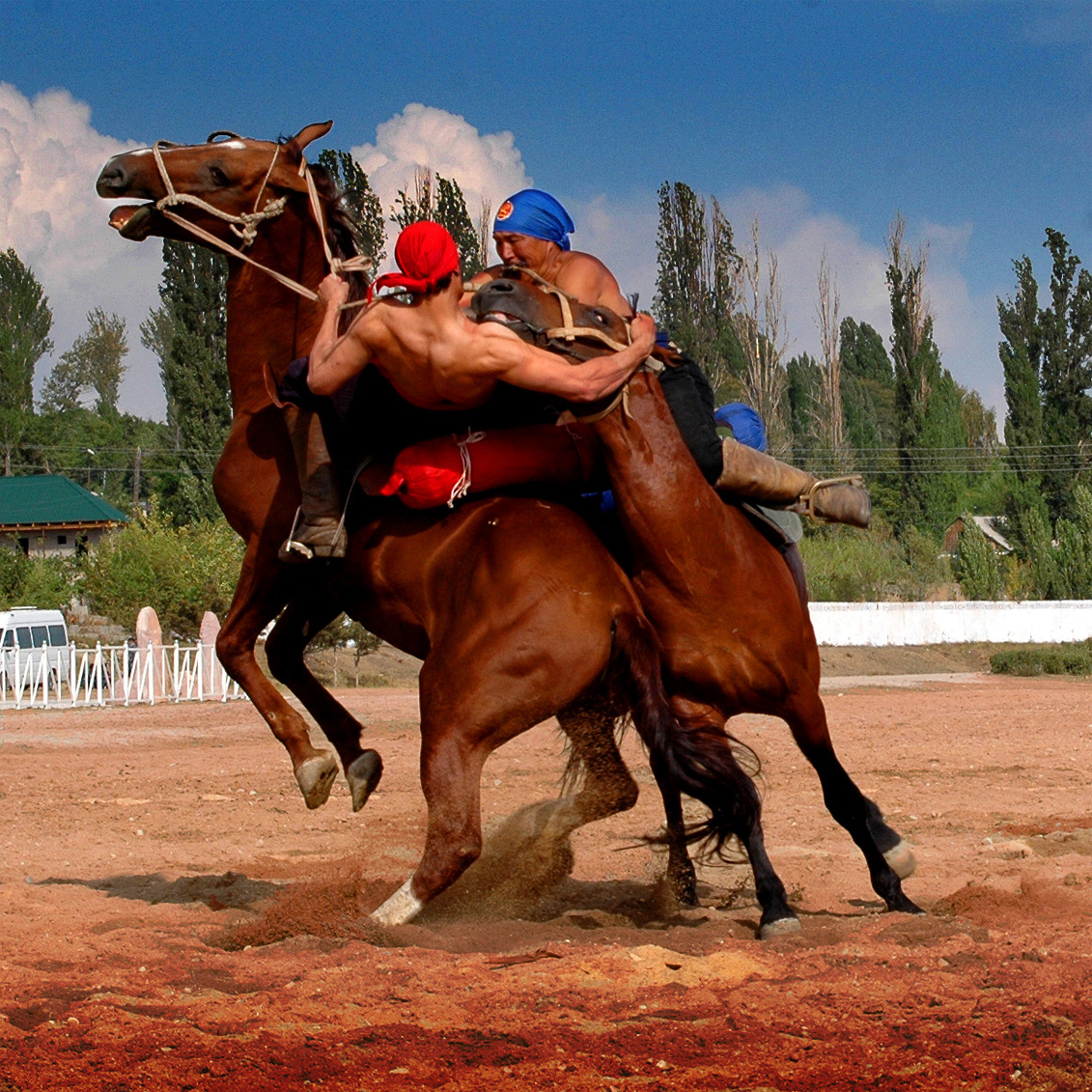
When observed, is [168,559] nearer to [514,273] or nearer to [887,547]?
[514,273]

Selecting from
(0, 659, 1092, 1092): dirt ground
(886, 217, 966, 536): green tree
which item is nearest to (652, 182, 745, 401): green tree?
(886, 217, 966, 536): green tree

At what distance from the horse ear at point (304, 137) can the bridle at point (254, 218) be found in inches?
1.5

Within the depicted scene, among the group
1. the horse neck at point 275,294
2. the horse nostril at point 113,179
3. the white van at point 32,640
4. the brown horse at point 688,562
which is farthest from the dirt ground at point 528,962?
the white van at point 32,640

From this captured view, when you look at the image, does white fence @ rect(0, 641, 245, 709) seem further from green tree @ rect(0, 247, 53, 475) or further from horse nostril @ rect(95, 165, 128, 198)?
green tree @ rect(0, 247, 53, 475)

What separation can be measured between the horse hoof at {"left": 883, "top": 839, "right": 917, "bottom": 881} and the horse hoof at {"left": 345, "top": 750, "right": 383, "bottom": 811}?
2.24 meters

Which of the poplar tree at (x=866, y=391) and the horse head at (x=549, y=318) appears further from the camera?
the poplar tree at (x=866, y=391)

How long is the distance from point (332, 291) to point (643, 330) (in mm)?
1413

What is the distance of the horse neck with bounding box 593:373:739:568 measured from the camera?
4.84 m

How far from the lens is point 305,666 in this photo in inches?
238

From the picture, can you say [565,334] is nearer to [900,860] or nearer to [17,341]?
[900,860]

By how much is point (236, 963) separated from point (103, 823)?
16.1ft

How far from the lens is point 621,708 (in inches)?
203

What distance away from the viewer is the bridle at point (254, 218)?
19.0ft

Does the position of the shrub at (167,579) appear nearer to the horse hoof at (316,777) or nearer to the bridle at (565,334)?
the horse hoof at (316,777)
